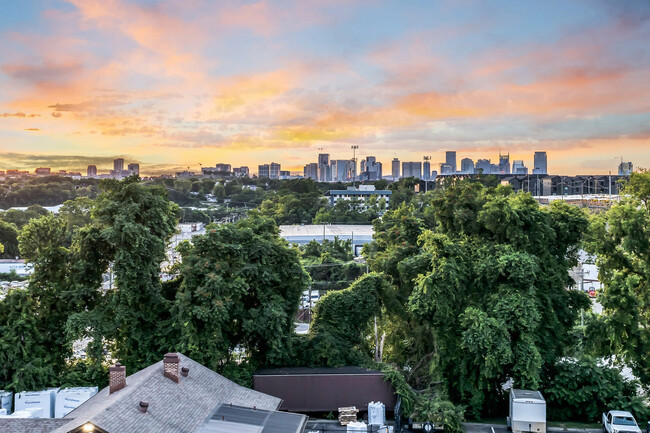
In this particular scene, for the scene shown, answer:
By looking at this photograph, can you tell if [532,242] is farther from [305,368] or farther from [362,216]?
[362,216]

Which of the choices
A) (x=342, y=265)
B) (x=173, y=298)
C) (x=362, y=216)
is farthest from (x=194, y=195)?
(x=173, y=298)

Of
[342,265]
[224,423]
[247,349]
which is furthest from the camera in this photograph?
[342,265]

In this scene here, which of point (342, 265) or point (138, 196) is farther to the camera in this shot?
point (342, 265)

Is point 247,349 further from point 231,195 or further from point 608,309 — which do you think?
point 231,195

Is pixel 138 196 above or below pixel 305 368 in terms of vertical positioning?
above

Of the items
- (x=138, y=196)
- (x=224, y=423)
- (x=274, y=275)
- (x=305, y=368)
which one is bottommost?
(x=305, y=368)

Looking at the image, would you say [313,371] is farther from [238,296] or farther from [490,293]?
[490,293]

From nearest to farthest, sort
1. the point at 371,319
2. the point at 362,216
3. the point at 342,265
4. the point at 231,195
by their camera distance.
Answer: the point at 371,319, the point at 342,265, the point at 362,216, the point at 231,195

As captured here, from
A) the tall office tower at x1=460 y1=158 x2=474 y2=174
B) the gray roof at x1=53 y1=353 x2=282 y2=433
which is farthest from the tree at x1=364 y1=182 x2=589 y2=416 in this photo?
the tall office tower at x1=460 y1=158 x2=474 y2=174

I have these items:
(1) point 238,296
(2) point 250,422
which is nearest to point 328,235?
(1) point 238,296
